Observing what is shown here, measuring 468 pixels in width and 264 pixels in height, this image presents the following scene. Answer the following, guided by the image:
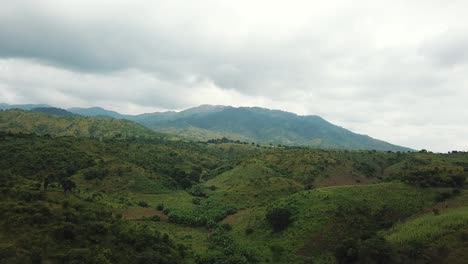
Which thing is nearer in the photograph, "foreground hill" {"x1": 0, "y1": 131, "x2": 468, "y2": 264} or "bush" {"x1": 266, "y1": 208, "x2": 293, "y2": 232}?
"foreground hill" {"x1": 0, "y1": 131, "x2": 468, "y2": 264}

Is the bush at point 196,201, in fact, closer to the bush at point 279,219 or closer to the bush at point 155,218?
the bush at point 155,218

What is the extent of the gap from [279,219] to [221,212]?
70.2ft

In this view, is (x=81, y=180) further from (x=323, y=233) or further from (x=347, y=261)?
(x=347, y=261)

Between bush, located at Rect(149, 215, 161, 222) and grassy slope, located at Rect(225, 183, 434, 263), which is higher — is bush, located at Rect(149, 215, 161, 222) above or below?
below

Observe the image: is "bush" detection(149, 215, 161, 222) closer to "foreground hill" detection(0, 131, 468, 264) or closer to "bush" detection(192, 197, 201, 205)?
"foreground hill" detection(0, 131, 468, 264)

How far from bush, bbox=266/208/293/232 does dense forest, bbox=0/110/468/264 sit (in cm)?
20

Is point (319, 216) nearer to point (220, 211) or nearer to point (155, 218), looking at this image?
point (220, 211)

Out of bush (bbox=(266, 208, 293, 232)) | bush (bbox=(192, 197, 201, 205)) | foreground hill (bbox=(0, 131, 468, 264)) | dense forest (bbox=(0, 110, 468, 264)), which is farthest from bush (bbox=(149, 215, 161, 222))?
bush (bbox=(266, 208, 293, 232))

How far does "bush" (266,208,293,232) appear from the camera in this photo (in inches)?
2859

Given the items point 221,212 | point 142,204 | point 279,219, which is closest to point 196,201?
point 221,212

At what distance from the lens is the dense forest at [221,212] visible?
48688mm

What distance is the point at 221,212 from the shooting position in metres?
90.2

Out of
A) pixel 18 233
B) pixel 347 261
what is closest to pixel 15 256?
pixel 18 233

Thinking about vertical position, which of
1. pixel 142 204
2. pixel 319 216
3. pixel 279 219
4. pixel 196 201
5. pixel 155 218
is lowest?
pixel 155 218
